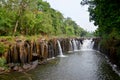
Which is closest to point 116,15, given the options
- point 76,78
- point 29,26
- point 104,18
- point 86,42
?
point 104,18

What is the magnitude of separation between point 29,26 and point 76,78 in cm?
2940

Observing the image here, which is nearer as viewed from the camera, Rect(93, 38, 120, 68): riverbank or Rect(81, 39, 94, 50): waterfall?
Rect(93, 38, 120, 68): riverbank

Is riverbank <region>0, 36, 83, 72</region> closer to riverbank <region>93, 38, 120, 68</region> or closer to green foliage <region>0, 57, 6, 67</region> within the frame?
A: green foliage <region>0, 57, 6, 67</region>

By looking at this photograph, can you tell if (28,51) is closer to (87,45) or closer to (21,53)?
(21,53)

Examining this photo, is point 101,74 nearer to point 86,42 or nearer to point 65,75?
point 65,75

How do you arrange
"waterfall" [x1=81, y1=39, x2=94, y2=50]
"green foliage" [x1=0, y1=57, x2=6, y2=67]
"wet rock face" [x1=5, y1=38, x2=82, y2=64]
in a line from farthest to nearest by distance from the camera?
"waterfall" [x1=81, y1=39, x2=94, y2=50], "wet rock face" [x1=5, y1=38, x2=82, y2=64], "green foliage" [x1=0, y1=57, x2=6, y2=67]

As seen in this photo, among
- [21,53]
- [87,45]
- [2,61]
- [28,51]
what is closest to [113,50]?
[28,51]

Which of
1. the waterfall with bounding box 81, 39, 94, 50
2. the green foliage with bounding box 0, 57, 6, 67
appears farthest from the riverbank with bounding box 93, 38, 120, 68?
the waterfall with bounding box 81, 39, 94, 50

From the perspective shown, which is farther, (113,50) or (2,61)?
(113,50)

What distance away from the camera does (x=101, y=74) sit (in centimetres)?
2725

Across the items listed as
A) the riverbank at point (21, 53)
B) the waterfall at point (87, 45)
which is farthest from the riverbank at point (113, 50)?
the waterfall at point (87, 45)

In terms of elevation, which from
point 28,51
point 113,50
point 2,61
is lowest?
point 2,61

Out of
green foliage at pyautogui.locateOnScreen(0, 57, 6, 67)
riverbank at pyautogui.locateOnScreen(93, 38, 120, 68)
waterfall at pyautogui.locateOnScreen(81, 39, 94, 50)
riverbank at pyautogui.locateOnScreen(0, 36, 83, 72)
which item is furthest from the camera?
waterfall at pyautogui.locateOnScreen(81, 39, 94, 50)

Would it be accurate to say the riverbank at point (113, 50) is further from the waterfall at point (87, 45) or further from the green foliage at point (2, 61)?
the waterfall at point (87, 45)
